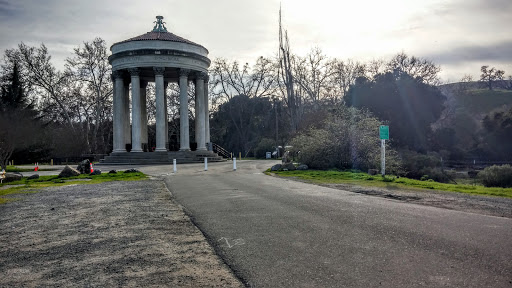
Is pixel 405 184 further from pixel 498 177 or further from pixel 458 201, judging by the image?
pixel 498 177

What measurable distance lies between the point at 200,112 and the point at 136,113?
22.1 feet

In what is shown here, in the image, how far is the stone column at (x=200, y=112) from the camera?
41.0 m

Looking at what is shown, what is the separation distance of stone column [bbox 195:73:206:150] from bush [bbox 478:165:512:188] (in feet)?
85.6

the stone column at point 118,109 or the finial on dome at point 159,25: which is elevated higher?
the finial on dome at point 159,25

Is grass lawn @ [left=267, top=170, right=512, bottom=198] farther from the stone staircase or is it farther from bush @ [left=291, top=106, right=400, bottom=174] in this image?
the stone staircase

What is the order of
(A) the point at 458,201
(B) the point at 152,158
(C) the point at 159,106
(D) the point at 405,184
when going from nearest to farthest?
(A) the point at 458,201 → (D) the point at 405,184 → (B) the point at 152,158 → (C) the point at 159,106

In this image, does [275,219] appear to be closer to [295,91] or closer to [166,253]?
[166,253]

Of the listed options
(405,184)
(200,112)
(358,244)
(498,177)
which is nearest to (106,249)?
(358,244)

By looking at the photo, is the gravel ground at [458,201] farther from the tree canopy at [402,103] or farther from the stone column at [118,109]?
the tree canopy at [402,103]

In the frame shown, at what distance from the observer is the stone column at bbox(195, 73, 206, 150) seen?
135 ft

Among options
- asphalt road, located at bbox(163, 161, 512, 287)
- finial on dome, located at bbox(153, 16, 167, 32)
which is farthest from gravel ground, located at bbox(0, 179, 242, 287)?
finial on dome, located at bbox(153, 16, 167, 32)

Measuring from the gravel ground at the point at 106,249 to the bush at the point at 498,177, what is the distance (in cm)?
2122

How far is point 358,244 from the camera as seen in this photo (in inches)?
213

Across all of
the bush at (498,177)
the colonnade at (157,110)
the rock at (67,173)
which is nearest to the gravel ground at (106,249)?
the rock at (67,173)
